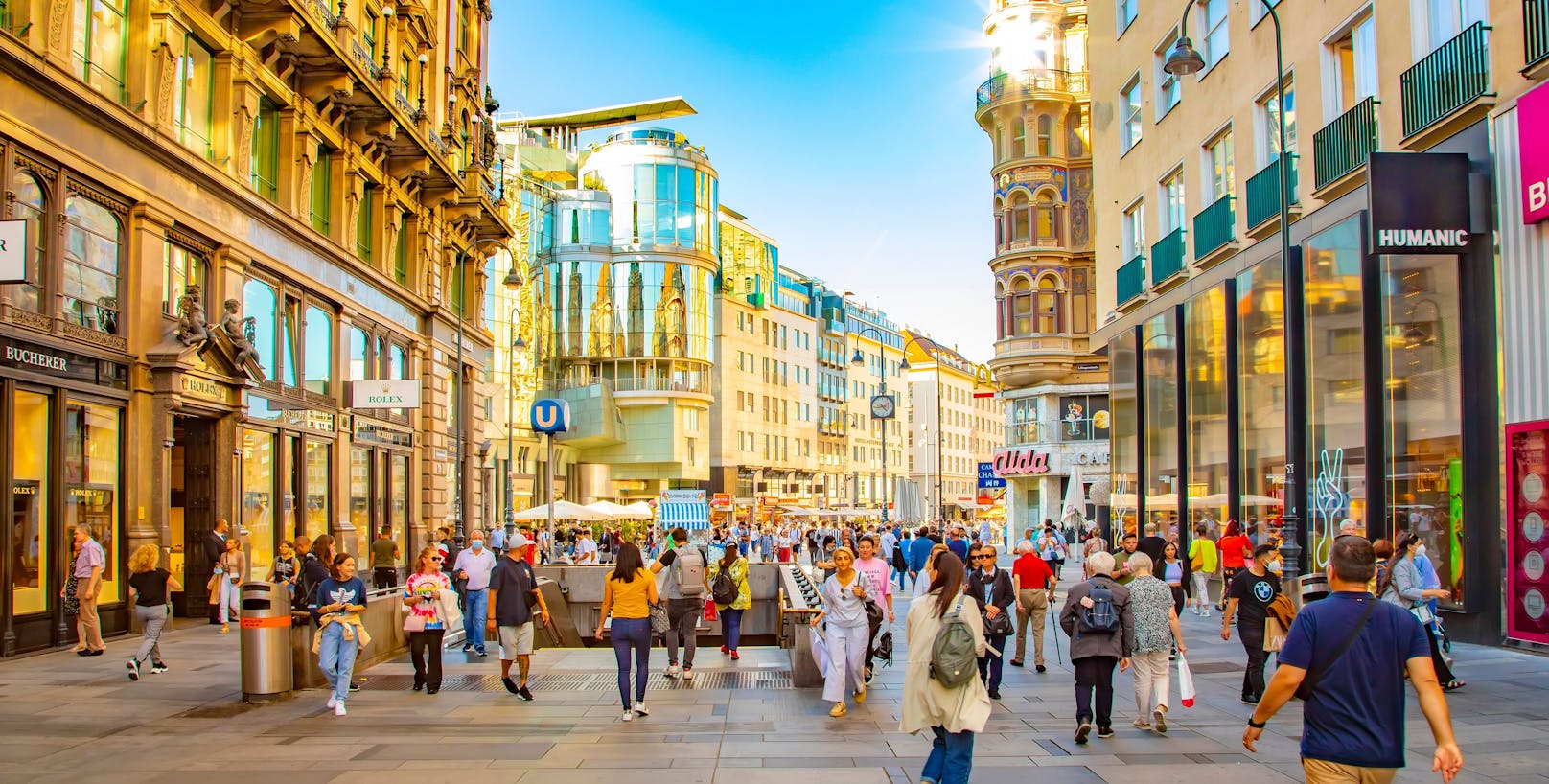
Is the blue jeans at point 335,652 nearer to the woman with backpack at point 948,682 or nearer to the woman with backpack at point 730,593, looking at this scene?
the woman with backpack at point 730,593

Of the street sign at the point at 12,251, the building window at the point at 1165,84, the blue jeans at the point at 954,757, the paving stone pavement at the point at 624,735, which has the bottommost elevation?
the paving stone pavement at the point at 624,735

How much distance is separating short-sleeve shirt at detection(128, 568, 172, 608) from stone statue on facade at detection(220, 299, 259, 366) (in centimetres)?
813

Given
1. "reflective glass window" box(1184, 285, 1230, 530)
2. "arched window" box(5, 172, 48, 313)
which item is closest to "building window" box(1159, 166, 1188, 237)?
"reflective glass window" box(1184, 285, 1230, 530)

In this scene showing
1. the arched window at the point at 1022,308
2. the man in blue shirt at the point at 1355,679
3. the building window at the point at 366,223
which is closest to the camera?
the man in blue shirt at the point at 1355,679

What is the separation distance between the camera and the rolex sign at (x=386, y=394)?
26.7 metres

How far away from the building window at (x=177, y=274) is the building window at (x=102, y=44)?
102 inches

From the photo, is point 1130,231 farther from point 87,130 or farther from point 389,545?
point 87,130

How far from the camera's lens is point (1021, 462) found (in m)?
57.4

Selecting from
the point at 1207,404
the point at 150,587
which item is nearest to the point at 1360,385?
the point at 1207,404

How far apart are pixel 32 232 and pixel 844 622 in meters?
11.9

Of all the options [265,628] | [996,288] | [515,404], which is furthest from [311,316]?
[515,404]

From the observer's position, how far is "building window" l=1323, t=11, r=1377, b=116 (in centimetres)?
2003

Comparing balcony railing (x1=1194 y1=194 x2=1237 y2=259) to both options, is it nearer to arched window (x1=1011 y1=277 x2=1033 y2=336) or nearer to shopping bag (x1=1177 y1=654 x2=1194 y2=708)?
shopping bag (x1=1177 y1=654 x2=1194 y2=708)

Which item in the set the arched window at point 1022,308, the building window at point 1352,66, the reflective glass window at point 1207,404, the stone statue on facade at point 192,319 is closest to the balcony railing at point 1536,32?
the building window at point 1352,66
